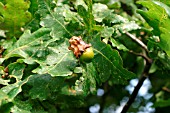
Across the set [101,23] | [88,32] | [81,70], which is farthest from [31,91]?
[101,23]

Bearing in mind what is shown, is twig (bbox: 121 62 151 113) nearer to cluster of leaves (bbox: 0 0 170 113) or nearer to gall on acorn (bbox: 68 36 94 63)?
cluster of leaves (bbox: 0 0 170 113)

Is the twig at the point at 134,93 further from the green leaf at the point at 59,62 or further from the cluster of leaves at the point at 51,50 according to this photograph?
the green leaf at the point at 59,62

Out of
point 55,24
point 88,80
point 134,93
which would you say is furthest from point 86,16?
point 134,93

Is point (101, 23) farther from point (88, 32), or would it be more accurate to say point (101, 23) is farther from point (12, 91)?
point (12, 91)

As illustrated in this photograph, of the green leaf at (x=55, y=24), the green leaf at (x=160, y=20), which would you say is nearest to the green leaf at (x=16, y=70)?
the green leaf at (x=55, y=24)

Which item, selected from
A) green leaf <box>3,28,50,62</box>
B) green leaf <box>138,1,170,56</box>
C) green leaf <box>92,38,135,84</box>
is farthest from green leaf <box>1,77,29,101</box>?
green leaf <box>138,1,170,56</box>
